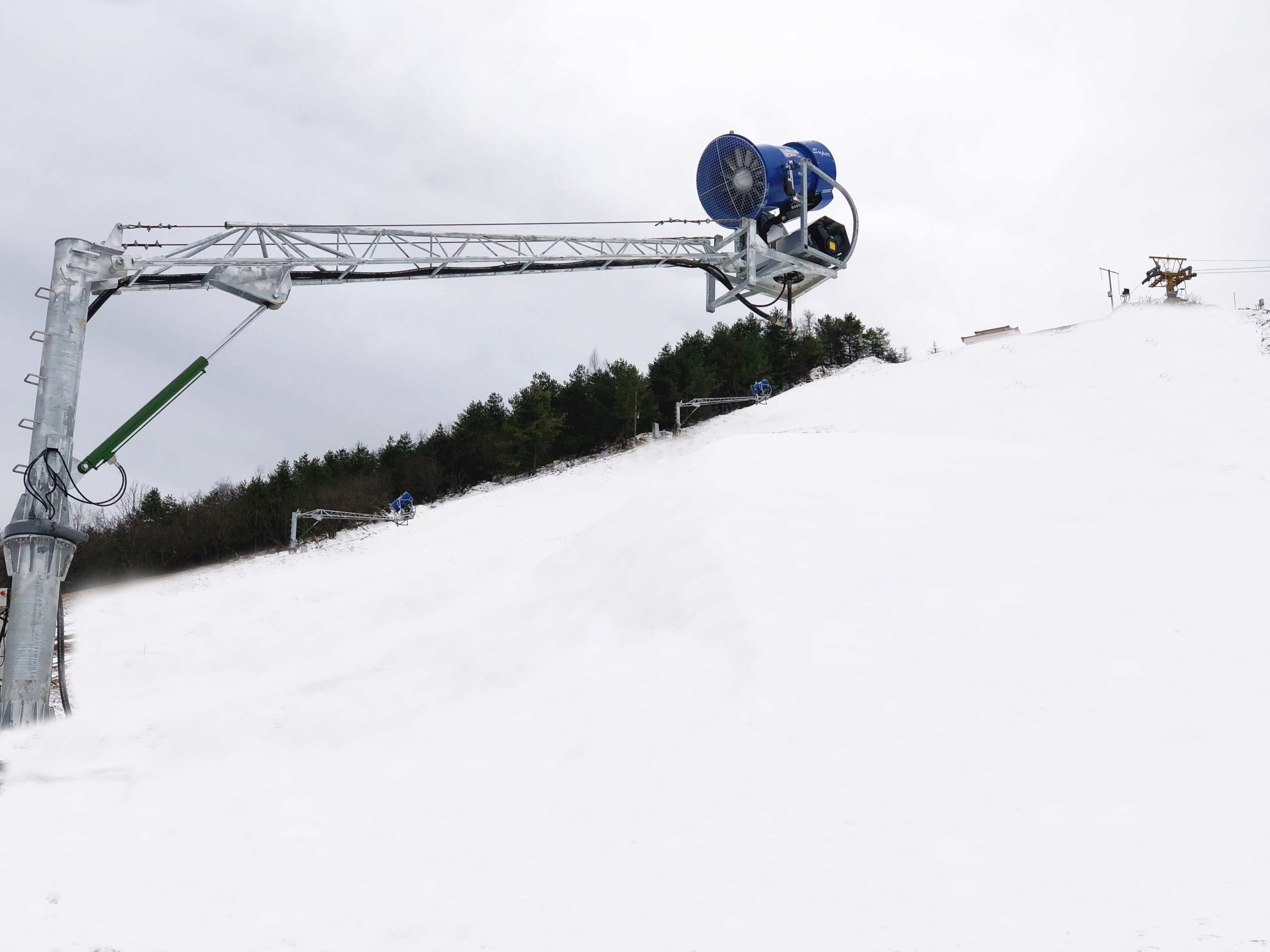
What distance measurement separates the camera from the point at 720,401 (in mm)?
49375

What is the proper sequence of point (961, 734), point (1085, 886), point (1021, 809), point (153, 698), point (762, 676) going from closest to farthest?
1. point (1085, 886)
2. point (1021, 809)
3. point (961, 734)
4. point (762, 676)
5. point (153, 698)

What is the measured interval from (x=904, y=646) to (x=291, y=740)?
8378mm

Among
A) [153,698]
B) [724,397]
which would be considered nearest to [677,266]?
[153,698]

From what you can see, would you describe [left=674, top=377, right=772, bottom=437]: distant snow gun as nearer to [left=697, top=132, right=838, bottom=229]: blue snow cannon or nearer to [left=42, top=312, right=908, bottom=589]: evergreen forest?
[left=42, top=312, right=908, bottom=589]: evergreen forest

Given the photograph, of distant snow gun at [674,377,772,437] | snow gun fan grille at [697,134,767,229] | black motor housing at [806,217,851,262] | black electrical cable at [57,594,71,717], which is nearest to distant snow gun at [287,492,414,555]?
distant snow gun at [674,377,772,437]

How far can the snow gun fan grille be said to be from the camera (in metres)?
15.9

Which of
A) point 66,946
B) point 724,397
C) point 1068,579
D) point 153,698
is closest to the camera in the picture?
point 66,946

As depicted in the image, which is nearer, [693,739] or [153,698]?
[693,739]

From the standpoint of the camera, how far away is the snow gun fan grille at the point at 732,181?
1594cm

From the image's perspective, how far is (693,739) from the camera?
385 inches

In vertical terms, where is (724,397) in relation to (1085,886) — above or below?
above

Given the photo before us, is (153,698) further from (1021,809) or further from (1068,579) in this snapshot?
(1068,579)

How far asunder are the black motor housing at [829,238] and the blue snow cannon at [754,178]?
1.32 ft

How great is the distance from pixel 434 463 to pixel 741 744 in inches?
2005
